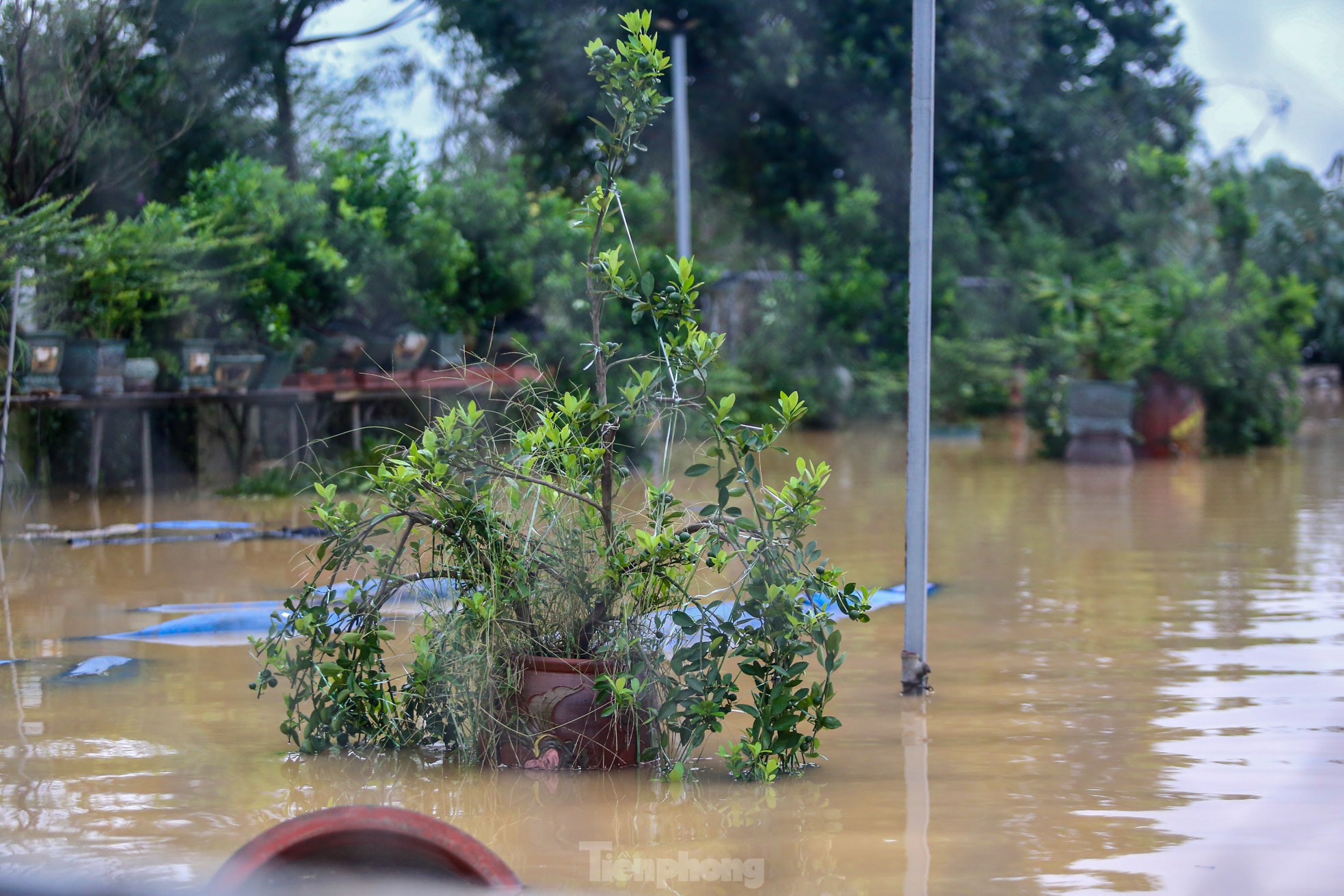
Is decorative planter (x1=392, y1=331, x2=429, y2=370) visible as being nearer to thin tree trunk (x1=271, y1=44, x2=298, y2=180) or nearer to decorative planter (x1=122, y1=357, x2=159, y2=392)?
decorative planter (x1=122, y1=357, x2=159, y2=392)

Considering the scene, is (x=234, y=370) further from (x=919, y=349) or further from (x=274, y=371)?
(x=919, y=349)

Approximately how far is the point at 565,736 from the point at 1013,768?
4.45 feet

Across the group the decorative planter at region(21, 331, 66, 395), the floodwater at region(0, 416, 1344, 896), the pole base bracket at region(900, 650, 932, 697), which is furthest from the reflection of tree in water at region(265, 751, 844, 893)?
the decorative planter at region(21, 331, 66, 395)

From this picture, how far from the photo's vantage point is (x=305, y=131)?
15445mm

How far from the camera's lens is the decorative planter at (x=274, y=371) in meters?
10.6

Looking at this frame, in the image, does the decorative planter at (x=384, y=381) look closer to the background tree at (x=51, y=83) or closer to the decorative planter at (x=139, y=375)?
the decorative planter at (x=139, y=375)

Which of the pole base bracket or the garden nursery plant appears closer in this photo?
the garden nursery plant

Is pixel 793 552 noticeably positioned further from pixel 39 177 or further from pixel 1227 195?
pixel 1227 195

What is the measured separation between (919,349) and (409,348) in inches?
293

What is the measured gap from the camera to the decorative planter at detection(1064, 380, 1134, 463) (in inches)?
511

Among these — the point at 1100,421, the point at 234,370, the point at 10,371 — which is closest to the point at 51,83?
the point at 234,370

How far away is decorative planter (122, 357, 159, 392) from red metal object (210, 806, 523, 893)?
791 cm

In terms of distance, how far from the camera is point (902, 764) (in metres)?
3.84

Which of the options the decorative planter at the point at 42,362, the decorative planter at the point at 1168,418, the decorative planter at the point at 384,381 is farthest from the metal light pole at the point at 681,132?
the decorative planter at the point at 42,362
